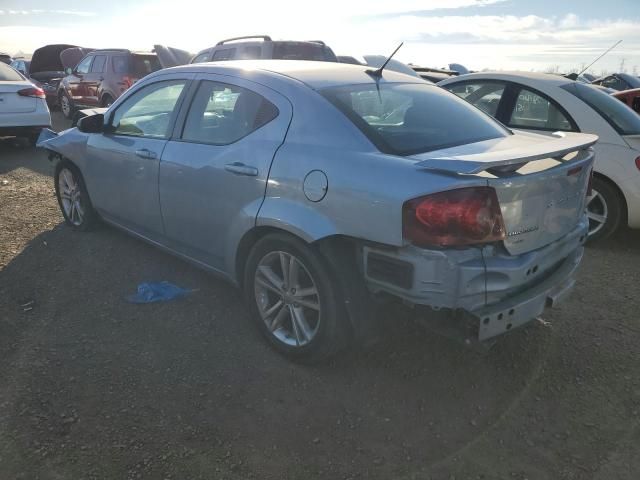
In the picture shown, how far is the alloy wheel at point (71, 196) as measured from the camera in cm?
501

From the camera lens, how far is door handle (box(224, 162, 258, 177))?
9.89 feet

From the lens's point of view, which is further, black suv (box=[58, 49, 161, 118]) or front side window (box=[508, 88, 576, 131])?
black suv (box=[58, 49, 161, 118])

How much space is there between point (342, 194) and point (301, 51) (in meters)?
7.24

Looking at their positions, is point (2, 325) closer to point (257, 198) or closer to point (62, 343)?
point (62, 343)

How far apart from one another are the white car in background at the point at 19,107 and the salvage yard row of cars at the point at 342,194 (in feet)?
17.2

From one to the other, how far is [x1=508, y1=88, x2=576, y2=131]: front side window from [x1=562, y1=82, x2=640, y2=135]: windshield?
0.80ft

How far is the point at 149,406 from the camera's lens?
2.67 metres

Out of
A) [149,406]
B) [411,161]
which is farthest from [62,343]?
[411,161]

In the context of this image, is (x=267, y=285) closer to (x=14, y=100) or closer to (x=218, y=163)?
(x=218, y=163)

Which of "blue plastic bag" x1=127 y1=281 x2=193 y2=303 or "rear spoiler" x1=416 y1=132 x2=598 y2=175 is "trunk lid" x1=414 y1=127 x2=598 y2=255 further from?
"blue plastic bag" x1=127 y1=281 x2=193 y2=303

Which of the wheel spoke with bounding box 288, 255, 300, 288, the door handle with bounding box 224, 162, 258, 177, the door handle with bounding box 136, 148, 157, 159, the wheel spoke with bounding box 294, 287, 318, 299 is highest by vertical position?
the door handle with bounding box 224, 162, 258, 177

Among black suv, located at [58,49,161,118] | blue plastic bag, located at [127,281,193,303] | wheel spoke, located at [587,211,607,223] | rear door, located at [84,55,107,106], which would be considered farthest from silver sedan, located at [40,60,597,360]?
rear door, located at [84,55,107,106]

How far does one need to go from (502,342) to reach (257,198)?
175cm

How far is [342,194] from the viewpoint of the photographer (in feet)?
8.42
